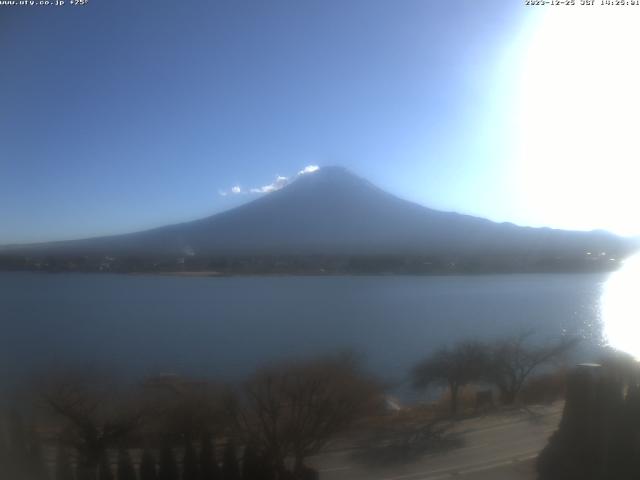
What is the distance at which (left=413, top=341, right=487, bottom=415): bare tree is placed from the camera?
2.45 meters

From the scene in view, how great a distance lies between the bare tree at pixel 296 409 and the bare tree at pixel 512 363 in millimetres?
662

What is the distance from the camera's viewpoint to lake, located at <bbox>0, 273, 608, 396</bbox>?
2514 millimetres

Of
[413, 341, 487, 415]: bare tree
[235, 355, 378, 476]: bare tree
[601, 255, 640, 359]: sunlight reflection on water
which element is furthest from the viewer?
[601, 255, 640, 359]: sunlight reflection on water

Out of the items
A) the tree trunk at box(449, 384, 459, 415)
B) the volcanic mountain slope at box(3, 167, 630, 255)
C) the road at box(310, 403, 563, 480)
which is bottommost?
the road at box(310, 403, 563, 480)

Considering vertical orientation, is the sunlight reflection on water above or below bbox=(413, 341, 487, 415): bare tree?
above

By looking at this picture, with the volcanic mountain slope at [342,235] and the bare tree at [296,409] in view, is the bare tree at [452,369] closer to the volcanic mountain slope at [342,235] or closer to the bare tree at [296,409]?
the bare tree at [296,409]

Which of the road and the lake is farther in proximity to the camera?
the lake

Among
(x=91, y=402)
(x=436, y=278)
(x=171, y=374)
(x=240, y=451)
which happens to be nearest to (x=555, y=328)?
(x=436, y=278)

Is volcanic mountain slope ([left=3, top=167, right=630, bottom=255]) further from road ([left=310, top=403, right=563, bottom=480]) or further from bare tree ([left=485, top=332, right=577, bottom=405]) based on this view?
road ([left=310, top=403, right=563, bottom=480])

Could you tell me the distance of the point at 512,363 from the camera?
2521 mm

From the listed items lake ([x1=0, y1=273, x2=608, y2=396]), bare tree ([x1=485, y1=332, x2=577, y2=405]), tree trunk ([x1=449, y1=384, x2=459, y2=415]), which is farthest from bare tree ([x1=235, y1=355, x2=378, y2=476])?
bare tree ([x1=485, y1=332, x2=577, y2=405])

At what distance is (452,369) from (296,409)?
758 mm

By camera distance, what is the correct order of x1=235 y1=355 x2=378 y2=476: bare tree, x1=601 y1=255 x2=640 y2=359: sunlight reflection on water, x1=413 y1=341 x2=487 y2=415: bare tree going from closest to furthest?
1. x1=235 y1=355 x2=378 y2=476: bare tree
2. x1=413 y1=341 x2=487 y2=415: bare tree
3. x1=601 y1=255 x2=640 y2=359: sunlight reflection on water

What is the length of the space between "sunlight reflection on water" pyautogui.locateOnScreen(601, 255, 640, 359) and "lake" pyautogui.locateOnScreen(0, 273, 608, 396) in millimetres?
52
